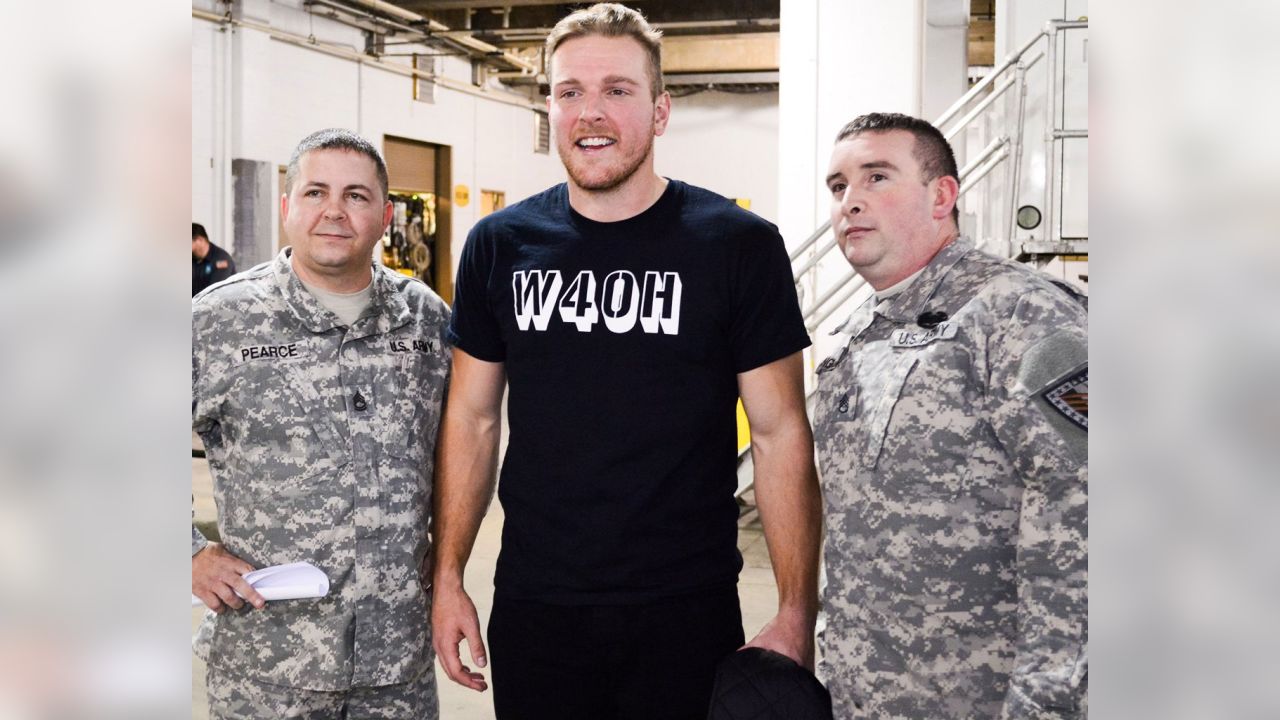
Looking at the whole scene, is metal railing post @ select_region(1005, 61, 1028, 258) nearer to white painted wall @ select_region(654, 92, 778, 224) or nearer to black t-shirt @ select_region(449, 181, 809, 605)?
black t-shirt @ select_region(449, 181, 809, 605)

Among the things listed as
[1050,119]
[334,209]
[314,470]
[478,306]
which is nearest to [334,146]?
[334,209]

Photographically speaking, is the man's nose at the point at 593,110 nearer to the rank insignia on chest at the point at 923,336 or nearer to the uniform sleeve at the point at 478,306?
the uniform sleeve at the point at 478,306

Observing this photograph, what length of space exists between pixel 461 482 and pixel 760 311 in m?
0.76

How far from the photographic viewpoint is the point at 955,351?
1.69 m

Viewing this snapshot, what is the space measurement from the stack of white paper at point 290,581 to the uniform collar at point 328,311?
0.49 m

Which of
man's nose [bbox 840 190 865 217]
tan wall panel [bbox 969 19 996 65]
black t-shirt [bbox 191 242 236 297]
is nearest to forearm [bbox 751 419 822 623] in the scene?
man's nose [bbox 840 190 865 217]

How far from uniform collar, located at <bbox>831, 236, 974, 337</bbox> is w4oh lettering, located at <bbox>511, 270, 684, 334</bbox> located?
0.37m

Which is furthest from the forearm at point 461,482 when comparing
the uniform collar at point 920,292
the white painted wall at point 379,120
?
the white painted wall at point 379,120

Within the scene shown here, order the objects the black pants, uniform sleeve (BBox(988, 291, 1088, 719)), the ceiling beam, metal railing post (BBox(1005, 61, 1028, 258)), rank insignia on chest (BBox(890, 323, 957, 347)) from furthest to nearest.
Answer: the ceiling beam, metal railing post (BBox(1005, 61, 1028, 258)), the black pants, rank insignia on chest (BBox(890, 323, 957, 347)), uniform sleeve (BBox(988, 291, 1088, 719))

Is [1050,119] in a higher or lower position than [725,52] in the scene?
lower

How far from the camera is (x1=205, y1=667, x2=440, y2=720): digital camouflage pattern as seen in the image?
2104mm

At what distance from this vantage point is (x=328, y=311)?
218 centimetres

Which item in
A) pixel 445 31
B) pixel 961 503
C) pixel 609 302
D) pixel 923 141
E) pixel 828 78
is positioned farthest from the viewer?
pixel 445 31

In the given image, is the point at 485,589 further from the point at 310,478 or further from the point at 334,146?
the point at 334,146
